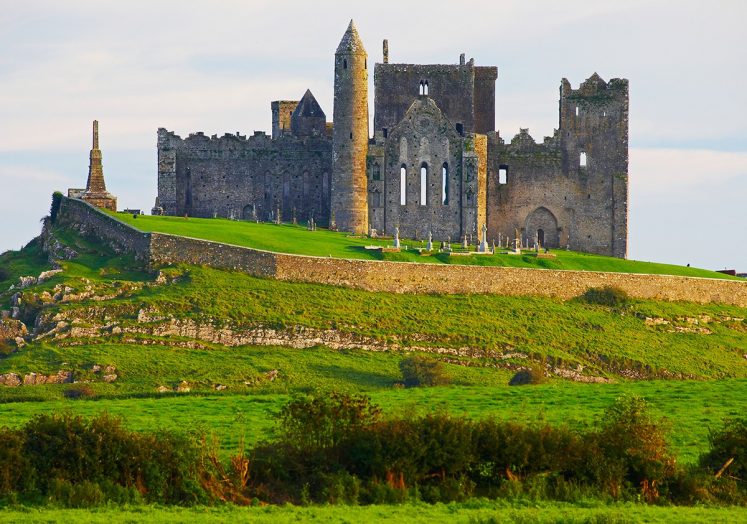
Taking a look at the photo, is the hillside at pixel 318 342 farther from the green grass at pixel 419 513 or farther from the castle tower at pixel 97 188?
the green grass at pixel 419 513

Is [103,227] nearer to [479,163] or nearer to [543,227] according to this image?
[479,163]

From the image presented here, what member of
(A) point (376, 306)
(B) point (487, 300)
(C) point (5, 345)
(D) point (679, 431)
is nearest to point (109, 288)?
(C) point (5, 345)

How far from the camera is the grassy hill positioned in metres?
57.0

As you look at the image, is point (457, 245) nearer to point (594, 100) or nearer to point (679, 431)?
point (594, 100)

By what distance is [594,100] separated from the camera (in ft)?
327

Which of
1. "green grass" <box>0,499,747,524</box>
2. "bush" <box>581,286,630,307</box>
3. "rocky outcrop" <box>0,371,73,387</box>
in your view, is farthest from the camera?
"bush" <box>581,286,630,307</box>

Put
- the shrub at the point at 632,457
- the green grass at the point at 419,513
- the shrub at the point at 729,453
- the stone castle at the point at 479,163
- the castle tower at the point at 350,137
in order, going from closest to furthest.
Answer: the green grass at the point at 419,513, the shrub at the point at 632,457, the shrub at the point at 729,453, the castle tower at the point at 350,137, the stone castle at the point at 479,163

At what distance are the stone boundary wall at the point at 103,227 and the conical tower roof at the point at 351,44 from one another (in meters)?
16.2

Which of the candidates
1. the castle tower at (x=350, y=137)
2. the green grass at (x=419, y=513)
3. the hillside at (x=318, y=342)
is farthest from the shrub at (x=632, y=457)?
the castle tower at (x=350, y=137)

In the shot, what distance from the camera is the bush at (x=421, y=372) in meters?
67.2

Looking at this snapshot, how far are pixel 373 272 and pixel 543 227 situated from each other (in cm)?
2212

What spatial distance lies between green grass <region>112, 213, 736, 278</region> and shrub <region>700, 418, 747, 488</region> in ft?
125

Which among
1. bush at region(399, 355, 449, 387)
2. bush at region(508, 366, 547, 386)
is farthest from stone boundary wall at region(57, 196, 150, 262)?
bush at region(508, 366, 547, 386)

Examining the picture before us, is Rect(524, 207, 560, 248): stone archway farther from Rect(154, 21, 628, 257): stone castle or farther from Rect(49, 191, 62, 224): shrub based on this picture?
Rect(49, 191, 62, 224): shrub
